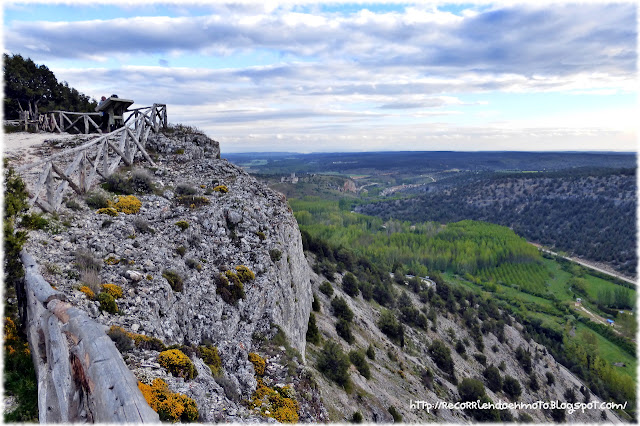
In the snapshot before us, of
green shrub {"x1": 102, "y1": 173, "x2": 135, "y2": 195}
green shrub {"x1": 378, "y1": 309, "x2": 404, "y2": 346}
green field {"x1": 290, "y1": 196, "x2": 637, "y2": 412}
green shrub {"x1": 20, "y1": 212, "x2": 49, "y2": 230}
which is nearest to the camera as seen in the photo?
green shrub {"x1": 20, "y1": 212, "x2": 49, "y2": 230}

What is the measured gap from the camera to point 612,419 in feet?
188

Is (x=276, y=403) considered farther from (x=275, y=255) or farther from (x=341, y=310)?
(x=341, y=310)

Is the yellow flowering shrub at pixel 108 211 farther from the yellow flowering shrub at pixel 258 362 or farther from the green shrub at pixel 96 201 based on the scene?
the yellow flowering shrub at pixel 258 362

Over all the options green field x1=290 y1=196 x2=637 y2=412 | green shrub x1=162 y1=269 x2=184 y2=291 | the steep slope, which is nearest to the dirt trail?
green shrub x1=162 y1=269 x2=184 y2=291

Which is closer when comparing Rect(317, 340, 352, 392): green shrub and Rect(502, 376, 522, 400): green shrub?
Rect(317, 340, 352, 392): green shrub

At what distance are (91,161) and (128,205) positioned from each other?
3.66 metres

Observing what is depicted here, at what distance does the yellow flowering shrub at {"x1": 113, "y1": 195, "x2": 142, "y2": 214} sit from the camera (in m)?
16.7

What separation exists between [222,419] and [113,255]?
7.47 meters

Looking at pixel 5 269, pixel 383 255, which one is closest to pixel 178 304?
pixel 5 269

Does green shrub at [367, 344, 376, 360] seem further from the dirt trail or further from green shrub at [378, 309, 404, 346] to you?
the dirt trail

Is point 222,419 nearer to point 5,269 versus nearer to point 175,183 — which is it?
point 5,269

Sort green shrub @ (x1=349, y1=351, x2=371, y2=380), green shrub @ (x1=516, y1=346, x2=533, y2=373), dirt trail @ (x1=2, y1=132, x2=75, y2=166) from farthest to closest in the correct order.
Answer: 1. green shrub @ (x1=516, y1=346, x2=533, y2=373)
2. green shrub @ (x1=349, y1=351, x2=371, y2=380)
3. dirt trail @ (x1=2, y1=132, x2=75, y2=166)

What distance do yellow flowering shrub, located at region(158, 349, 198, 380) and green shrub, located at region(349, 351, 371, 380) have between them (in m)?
17.7

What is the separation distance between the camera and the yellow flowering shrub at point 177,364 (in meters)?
9.03
